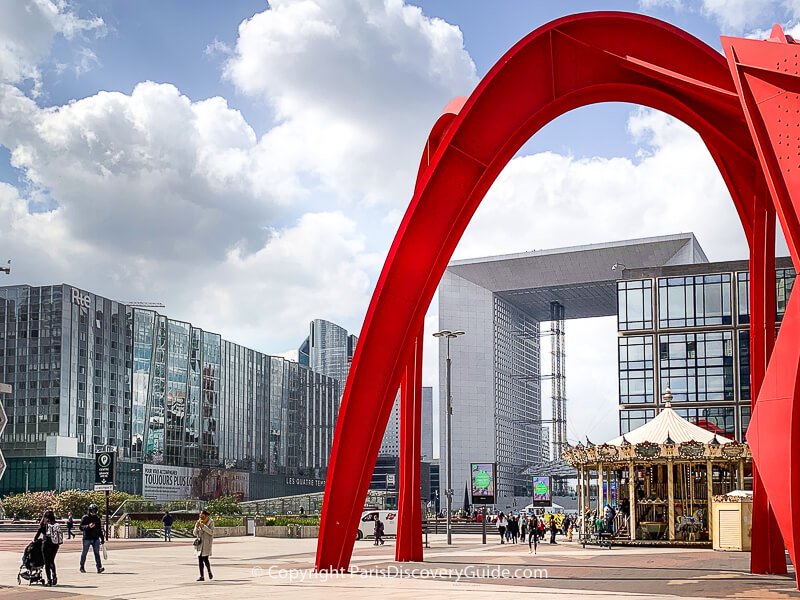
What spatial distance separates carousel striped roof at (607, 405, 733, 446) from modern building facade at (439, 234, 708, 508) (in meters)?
70.8

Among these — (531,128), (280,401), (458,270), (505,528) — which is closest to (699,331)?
(505,528)

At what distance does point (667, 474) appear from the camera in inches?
1816

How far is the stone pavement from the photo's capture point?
1909 cm

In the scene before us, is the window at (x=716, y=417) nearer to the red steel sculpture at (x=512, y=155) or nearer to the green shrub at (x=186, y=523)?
the green shrub at (x=186, y=523)

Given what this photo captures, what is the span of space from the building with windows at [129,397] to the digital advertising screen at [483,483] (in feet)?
221

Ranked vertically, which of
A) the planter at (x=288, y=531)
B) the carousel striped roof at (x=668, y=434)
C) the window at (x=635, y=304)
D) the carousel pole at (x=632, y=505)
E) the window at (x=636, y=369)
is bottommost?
the planter at (x=288, y=531)

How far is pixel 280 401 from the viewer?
157 m

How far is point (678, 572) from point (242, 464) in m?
122

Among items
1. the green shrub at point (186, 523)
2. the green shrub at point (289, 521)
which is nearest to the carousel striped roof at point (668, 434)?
the green shrub at point (289, 521)

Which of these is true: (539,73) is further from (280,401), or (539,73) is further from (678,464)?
(280,401)

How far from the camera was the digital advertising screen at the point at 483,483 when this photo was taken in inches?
2031

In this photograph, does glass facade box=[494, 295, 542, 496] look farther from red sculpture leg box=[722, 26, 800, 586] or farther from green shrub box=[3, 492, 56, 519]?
red sculpture leg box=[722, 26, 800, 586]

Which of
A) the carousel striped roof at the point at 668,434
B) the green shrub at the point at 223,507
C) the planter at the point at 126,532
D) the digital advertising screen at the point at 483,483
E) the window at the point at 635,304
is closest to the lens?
the carousel striped roof at the point at 668,434

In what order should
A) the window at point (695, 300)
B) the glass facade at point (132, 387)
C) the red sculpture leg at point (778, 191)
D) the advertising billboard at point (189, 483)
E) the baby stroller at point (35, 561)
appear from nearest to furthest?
1. the red sculpture leg at point (778, 191)
2. the baby stroller at point (35, 561)
3. the window at point (695, 300)
4. the glass facade at point (132, 387)
5. the advertising billboard at point (189, 483)
